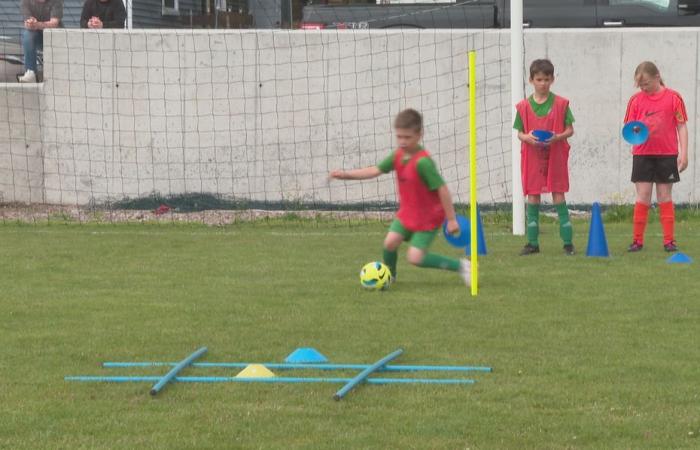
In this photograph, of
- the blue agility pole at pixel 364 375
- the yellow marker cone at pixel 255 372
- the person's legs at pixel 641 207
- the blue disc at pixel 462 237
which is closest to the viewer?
the blue agility pole at pixel 364 375

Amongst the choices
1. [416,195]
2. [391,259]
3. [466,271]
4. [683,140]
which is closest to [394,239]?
[391,259]

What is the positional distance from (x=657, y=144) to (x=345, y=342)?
18.5 feet

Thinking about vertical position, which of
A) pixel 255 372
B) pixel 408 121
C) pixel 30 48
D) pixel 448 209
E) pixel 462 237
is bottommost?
pixel 255 372

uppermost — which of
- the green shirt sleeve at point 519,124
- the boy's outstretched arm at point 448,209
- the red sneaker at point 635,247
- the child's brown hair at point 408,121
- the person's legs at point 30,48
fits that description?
the person's legs at point 30,48

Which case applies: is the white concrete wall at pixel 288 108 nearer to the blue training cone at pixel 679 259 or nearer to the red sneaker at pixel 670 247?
the red sneaker at pixel 670 247

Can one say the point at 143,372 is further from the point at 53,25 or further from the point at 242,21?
the point at 242,21

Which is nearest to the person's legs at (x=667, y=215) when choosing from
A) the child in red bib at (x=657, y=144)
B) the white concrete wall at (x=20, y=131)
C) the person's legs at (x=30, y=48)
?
the child in red bib at (x=657, y=144)

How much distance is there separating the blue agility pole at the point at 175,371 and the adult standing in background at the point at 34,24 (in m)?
11.8

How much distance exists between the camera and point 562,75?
17.8 metres

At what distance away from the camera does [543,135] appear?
1222 centimetres

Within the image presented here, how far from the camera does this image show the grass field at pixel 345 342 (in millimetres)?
5969

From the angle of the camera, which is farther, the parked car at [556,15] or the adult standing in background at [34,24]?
the parked car at [556,15]

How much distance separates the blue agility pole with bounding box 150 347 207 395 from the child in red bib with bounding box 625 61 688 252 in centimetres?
631

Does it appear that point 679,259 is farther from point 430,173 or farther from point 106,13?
point 106,13
